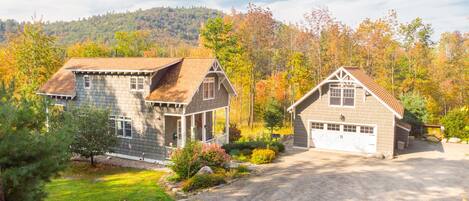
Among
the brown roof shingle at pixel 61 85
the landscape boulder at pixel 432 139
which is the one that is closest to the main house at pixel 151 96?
the brown roof shingle at pixel 61 85

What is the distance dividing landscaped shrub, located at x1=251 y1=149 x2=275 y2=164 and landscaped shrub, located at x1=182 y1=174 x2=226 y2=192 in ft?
17.8

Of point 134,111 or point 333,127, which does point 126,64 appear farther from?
point 333,127

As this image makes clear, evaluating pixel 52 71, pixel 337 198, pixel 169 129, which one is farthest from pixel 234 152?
pixel 52 71

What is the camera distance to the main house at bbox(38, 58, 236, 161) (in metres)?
24.2

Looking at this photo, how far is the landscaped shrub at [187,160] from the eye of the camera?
1942 centimetres

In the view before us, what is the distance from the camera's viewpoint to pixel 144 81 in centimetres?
2489

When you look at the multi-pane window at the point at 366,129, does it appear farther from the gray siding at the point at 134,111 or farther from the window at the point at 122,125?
the window at the point at 122,125

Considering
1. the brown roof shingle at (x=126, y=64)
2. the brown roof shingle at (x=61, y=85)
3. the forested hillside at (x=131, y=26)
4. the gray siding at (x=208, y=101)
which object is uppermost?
the forested hillside at (x=131, y=26)

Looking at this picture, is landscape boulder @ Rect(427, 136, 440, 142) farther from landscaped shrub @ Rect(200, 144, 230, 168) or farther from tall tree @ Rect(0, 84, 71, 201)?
tall tree @ Rect(0, 84, 71, 201)

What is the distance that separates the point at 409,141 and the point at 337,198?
19077 mm

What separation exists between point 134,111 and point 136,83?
78.0 inches

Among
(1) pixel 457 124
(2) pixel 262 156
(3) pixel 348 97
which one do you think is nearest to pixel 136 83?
(2) pixel 262 156

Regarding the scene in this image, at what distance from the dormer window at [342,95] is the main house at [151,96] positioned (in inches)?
316

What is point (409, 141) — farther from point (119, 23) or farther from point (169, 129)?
point (119, 23)
